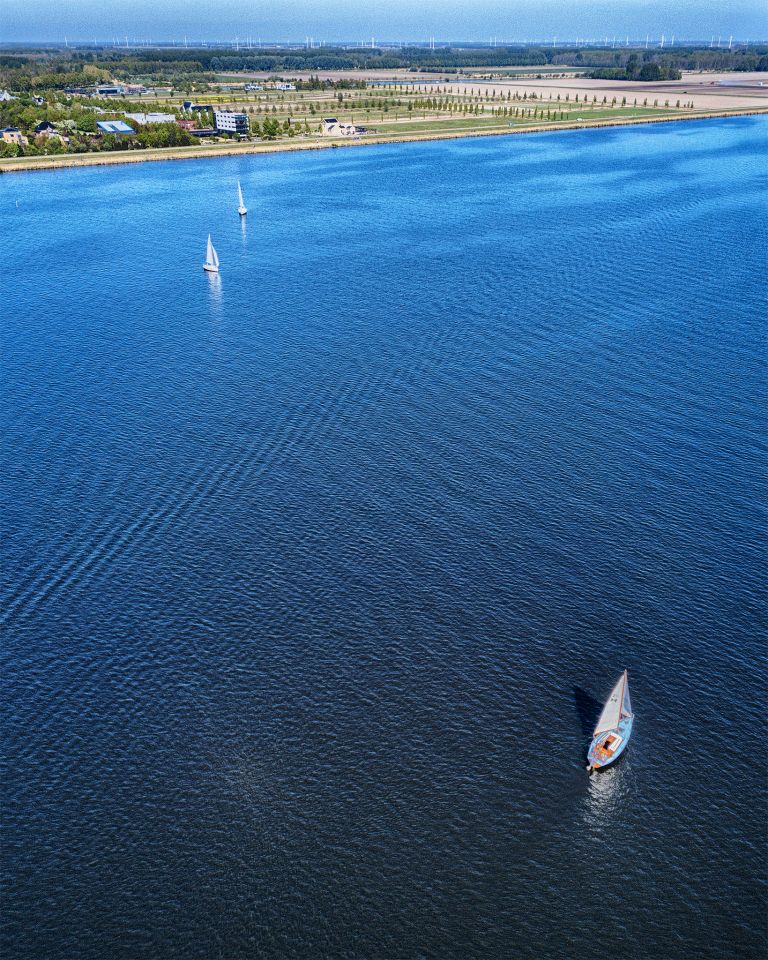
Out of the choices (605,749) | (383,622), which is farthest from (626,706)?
(383,622)

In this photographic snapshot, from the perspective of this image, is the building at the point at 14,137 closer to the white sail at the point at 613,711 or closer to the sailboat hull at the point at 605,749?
the white sail at the point at 613,711

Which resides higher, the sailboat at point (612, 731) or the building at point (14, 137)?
the building at point (14, 137)

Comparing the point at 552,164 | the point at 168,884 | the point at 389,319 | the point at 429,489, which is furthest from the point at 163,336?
the point at 552,164

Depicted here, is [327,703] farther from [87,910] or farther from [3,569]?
[3,569]

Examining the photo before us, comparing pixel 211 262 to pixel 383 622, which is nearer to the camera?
pixel 383 622

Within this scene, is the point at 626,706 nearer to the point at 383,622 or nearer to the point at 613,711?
the point at 613,711

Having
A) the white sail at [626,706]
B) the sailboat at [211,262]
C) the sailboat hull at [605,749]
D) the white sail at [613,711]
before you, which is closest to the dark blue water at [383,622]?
the sailboat hull at [605,749]
